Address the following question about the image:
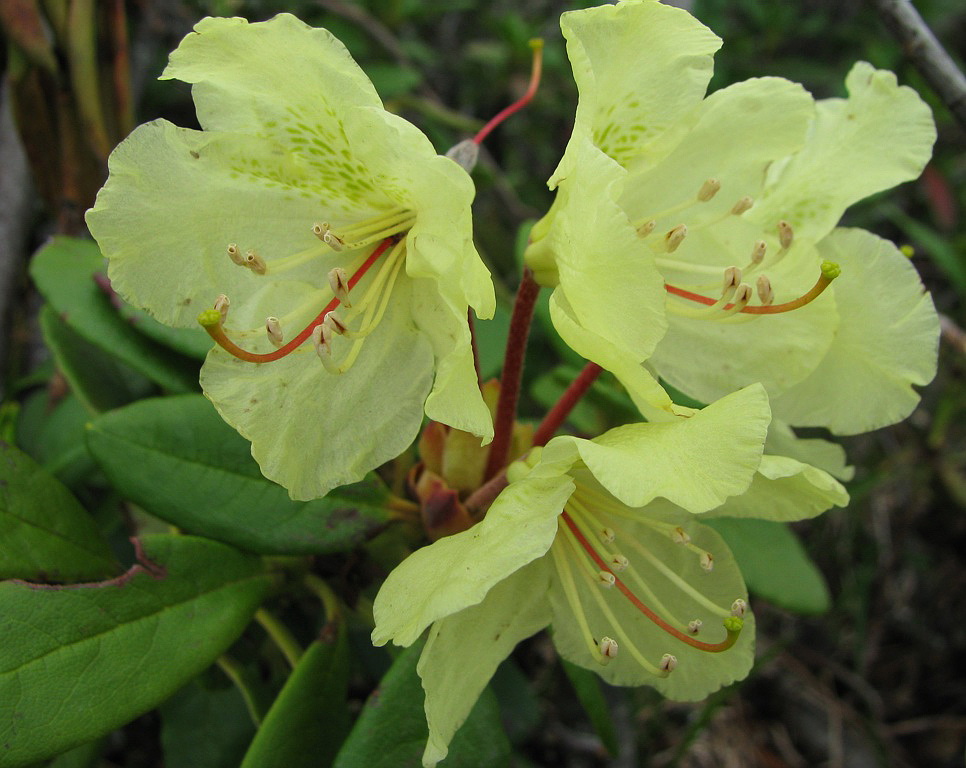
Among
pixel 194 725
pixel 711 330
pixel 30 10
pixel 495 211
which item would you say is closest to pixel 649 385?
pixel 711 330

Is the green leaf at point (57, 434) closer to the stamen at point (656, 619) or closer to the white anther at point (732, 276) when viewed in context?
the stamen at point (656, 619)

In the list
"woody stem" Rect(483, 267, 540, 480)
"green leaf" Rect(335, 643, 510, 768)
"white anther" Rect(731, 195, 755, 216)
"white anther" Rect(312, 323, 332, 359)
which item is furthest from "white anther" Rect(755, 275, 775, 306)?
"green leaf" Rect(335, 643, 510, 768)

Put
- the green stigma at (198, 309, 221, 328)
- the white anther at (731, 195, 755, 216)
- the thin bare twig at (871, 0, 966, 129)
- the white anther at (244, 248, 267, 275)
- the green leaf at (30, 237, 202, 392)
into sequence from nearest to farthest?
the green stigma at (198, 309, 221, 328) < the white anther at (244, 248, 267, 275) < the white anther at (731, 195, 755, 216) < the green leaf at (30, 237, 202, 392) < the thin bare twig at (871, 0, 966, 129)

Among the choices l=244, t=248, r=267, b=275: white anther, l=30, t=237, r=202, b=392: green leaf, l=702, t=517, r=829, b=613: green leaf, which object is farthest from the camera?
l=702, t=517, r=829, b=613: green leaf

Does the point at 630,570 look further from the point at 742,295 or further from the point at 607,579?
the point at 742,295

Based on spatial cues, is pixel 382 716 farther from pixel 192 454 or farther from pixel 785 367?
pixel 785 367

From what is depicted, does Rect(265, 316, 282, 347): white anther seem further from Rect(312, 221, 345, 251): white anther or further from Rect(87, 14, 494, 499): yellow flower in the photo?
Rect(312, 221, 345, 251): white anther
